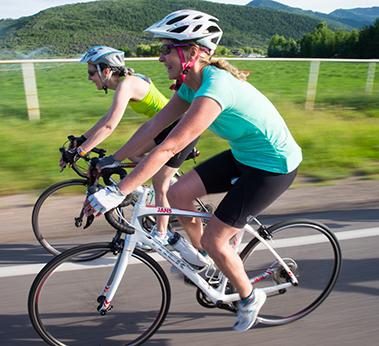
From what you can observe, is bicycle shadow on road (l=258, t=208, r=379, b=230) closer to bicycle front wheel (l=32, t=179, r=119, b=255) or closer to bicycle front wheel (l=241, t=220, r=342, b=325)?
bicycle front wheel (l=241, t=220, r=342, b=325)

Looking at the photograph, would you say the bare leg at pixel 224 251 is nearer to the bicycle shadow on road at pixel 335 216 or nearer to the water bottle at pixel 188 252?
the water bottle at pixel 188 252

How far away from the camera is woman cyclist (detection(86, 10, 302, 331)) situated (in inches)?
92.9

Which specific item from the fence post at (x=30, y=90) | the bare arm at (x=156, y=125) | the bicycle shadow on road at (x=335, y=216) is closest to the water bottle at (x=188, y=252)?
the bare arm at (x=156, y=125)

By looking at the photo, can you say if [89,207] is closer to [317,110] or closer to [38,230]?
[38,230]

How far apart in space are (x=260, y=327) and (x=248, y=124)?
1457 mm

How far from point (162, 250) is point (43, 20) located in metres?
76.3

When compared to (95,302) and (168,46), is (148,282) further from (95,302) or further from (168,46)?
(168,46)

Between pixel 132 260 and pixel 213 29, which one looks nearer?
pixel 213 29

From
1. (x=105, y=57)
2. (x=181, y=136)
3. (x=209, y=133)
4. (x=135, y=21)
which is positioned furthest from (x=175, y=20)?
(x=135, y=21)

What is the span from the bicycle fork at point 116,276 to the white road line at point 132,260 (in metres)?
0.08

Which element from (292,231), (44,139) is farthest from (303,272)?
(44,139)

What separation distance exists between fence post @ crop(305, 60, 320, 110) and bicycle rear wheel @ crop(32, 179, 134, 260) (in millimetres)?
7010

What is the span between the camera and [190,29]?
2.48 meters

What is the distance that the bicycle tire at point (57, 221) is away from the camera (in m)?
4.21
